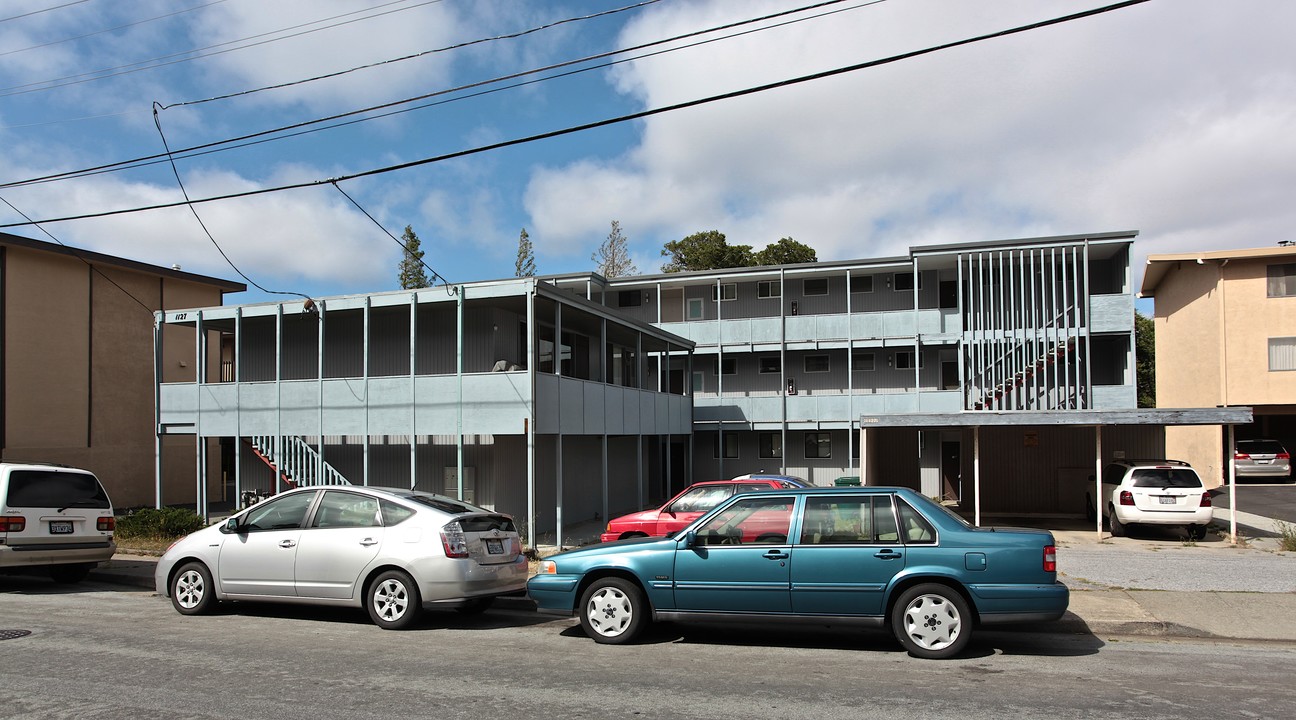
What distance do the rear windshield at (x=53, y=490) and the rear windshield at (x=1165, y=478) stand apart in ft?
60.3

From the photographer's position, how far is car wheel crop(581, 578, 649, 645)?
8352 millimetres

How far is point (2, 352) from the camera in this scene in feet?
75.1

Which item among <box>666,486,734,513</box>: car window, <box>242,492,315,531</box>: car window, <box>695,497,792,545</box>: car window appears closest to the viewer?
<box>695,497,792,545</box>: car window

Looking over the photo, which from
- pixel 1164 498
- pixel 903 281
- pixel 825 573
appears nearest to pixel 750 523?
pixel 825 573

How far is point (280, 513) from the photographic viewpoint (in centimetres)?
989

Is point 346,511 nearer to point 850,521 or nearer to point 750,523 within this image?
point 750,523

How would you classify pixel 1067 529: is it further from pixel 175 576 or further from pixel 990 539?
pixel 175 576

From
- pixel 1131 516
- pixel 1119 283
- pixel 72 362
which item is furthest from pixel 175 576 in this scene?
pixel 1119 283

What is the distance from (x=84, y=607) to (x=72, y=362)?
17.3 meters

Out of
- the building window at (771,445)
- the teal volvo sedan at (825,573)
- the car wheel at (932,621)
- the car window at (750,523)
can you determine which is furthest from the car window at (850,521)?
the building window at (771,445)

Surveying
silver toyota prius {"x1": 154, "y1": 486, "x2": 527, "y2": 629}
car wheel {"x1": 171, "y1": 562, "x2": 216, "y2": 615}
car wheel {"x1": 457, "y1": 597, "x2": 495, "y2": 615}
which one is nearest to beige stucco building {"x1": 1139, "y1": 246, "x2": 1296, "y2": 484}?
car wheel {"x1": 457, "y1": 597, "x2": 495, "y2": 615}

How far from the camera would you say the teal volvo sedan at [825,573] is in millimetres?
7617

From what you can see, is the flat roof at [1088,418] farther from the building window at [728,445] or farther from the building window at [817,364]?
the building window at [728,445]

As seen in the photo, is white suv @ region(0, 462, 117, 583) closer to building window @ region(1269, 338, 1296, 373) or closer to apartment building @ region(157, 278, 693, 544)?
apartment building @ region(157, 278, 693, 544)
